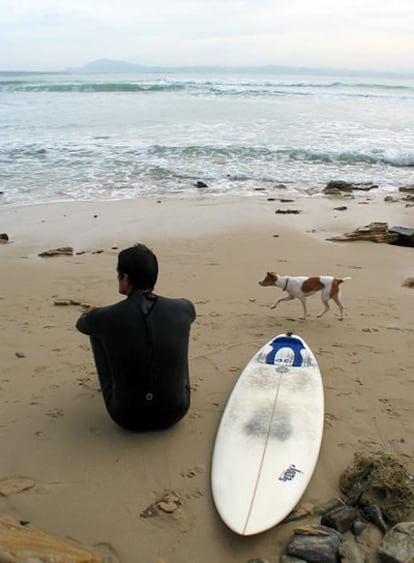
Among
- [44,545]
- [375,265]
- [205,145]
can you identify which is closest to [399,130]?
[205,145]

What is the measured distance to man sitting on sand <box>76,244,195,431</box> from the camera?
2.84m

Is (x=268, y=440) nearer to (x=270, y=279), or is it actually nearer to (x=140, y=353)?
(x=140, y=353)

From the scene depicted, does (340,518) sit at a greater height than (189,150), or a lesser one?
lesser

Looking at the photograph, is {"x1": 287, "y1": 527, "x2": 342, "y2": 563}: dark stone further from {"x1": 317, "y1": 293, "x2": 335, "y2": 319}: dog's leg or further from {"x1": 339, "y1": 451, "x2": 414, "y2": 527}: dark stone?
{"x1": 317, "y1": 293, "x2": 335, "y2": 319}: dog's leg

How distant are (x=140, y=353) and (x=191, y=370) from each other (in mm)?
1136

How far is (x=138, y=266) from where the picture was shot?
9.35 ft

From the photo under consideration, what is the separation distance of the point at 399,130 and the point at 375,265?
16.4m

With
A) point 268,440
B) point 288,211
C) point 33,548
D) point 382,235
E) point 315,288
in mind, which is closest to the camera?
point 33,548

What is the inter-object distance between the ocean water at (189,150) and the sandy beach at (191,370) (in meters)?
3.59

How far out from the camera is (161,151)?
15336 mm

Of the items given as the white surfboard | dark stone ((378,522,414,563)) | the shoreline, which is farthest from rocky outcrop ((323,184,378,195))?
dark stone ((378,522,414,563))

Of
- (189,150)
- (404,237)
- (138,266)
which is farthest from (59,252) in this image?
(189,150)

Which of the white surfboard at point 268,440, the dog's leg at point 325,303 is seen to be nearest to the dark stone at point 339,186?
the dog's leg at point 325,303

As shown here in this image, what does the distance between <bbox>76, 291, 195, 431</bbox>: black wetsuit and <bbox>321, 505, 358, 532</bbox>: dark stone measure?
1047 millimetres
